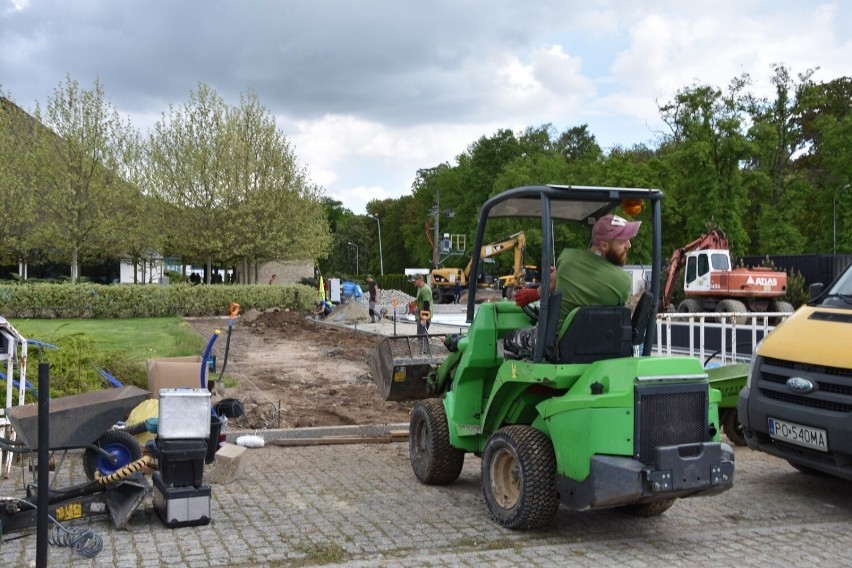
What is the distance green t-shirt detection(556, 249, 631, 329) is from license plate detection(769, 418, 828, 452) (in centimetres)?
186

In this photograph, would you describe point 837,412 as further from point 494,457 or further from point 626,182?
point 626,182

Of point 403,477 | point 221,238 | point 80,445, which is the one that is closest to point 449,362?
point 403,477

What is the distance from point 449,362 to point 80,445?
289 centimetres

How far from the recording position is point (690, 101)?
38531 millimetres

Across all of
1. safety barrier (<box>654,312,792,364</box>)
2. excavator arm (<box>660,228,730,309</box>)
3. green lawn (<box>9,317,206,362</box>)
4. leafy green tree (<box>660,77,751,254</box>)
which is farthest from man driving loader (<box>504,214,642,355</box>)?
leafy green tree (<box>660,77,751,254</box>)

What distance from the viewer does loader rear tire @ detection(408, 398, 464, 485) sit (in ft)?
22.3

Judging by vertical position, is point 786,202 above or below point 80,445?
above

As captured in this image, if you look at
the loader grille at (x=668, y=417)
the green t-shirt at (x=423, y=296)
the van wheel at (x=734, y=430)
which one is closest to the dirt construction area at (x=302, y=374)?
the green t-shirt at (x=423, y=296)

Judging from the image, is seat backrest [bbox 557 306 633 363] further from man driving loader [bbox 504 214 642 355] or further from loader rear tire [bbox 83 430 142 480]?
loader rear tire [bbox 83 430 142 480]

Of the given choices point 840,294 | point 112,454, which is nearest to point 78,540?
point 112,454

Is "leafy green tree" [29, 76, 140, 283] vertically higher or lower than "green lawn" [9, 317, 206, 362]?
higher

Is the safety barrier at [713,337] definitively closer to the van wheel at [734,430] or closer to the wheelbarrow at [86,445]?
the van wheel at [734,430]

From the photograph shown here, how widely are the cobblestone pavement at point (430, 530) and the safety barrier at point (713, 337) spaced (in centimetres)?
367

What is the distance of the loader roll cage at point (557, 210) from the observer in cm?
558
